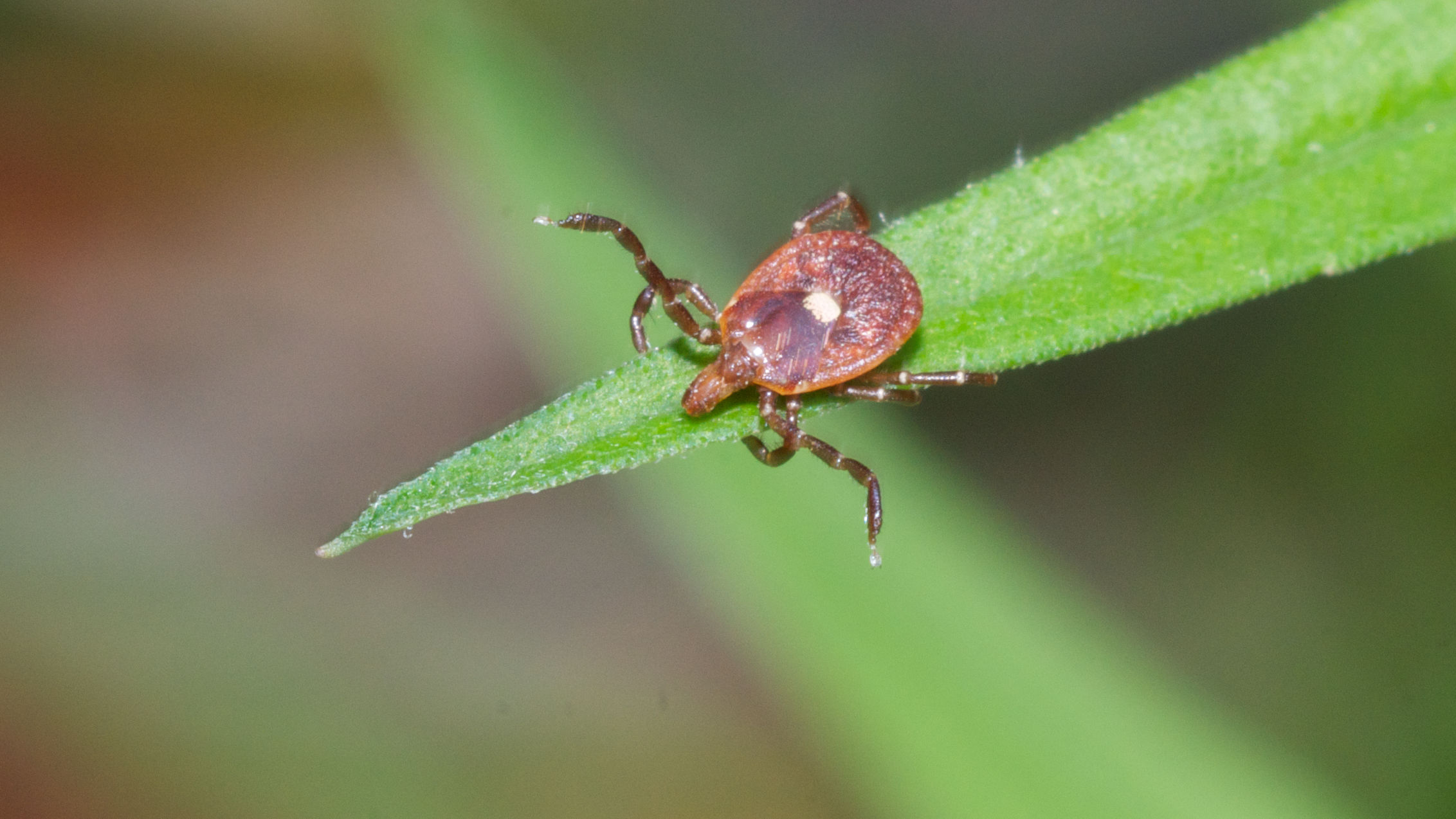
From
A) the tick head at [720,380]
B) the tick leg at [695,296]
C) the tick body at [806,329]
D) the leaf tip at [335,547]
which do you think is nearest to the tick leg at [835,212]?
the tick body at [806,329]

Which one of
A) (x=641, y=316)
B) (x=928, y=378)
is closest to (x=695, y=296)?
(x=641, y=316)

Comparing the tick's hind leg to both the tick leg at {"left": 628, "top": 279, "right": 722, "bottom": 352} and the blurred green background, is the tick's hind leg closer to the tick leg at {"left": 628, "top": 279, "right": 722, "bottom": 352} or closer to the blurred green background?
the tick leg at {"left": 628, "top": 279, "right": 722, "bottom": 352}


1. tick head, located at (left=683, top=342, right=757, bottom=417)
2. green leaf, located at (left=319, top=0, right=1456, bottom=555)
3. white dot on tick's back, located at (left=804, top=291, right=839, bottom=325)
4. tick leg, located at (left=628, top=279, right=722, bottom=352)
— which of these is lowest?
green leaf, located at (left=319, top=0, right=1456, bottom=555)

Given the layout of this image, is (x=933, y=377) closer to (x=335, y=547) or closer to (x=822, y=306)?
(x=822, y=306)

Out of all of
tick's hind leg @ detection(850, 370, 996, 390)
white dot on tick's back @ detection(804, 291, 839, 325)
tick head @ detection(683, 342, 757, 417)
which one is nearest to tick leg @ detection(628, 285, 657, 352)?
tick head @ detection(683, 342, 757, 417)

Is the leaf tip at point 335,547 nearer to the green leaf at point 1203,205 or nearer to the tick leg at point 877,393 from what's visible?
the green leaf at point 1203,205

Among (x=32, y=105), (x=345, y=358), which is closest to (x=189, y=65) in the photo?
(x=32, y=105)
